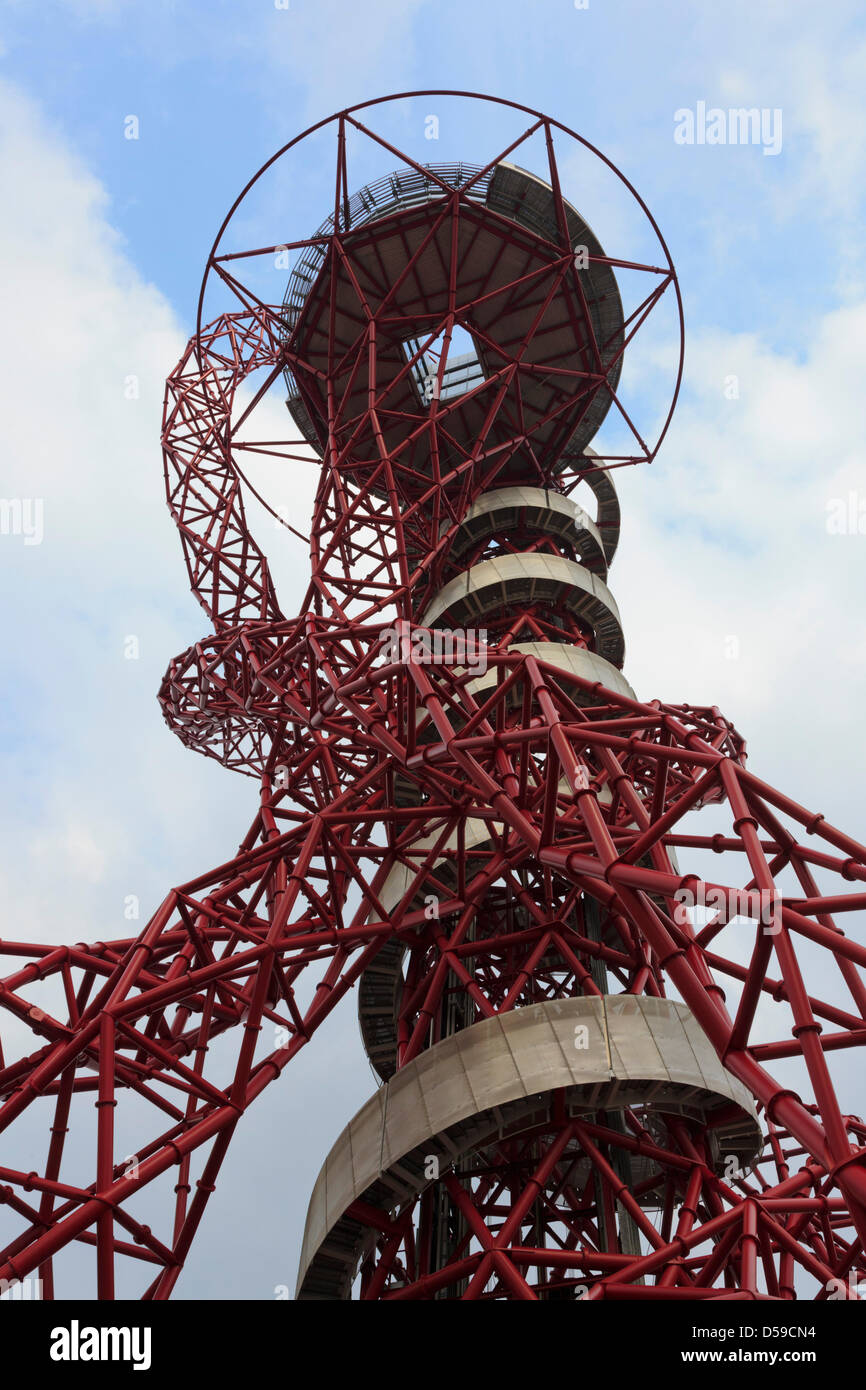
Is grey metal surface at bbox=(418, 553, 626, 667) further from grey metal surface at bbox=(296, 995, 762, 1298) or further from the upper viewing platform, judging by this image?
grey metal surface at bbox=(296, 995, 762, 1298)

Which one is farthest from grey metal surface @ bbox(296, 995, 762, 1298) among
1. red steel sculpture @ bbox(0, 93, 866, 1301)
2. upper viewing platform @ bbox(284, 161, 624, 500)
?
upper viewing platform @ bbox(284, 161, 624, 500)

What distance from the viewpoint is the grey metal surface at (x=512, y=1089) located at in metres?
20.6

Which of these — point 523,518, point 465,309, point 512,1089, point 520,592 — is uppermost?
point 465,309

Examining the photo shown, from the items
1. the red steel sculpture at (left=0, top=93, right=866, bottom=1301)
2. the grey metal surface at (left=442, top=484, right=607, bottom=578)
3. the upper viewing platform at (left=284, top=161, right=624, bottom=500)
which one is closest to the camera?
the red steel sculpture at (left=0, top=93, right=866, bottom=1301)

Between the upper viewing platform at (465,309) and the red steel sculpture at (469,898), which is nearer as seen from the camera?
the red steel sculpture at (469,898)

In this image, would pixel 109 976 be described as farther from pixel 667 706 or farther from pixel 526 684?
pixel 667 706

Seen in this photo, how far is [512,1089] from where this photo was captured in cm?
2047

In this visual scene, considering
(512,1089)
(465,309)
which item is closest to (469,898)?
(512,1089)

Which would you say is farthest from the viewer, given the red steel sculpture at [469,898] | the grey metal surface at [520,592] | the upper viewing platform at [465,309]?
the grey metal surface at [520,592]

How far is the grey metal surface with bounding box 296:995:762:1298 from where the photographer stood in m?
20.6

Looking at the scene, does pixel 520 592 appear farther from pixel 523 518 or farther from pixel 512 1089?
pixel 512 1089

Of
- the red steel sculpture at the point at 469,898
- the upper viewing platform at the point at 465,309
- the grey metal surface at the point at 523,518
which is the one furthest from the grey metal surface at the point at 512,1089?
the grey metal surface at the point at 523,518

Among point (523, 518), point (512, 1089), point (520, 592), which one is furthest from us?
point (523, 518)

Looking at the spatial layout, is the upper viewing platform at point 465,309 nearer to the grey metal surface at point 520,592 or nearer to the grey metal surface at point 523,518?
the grey metal surface at point 523,518
